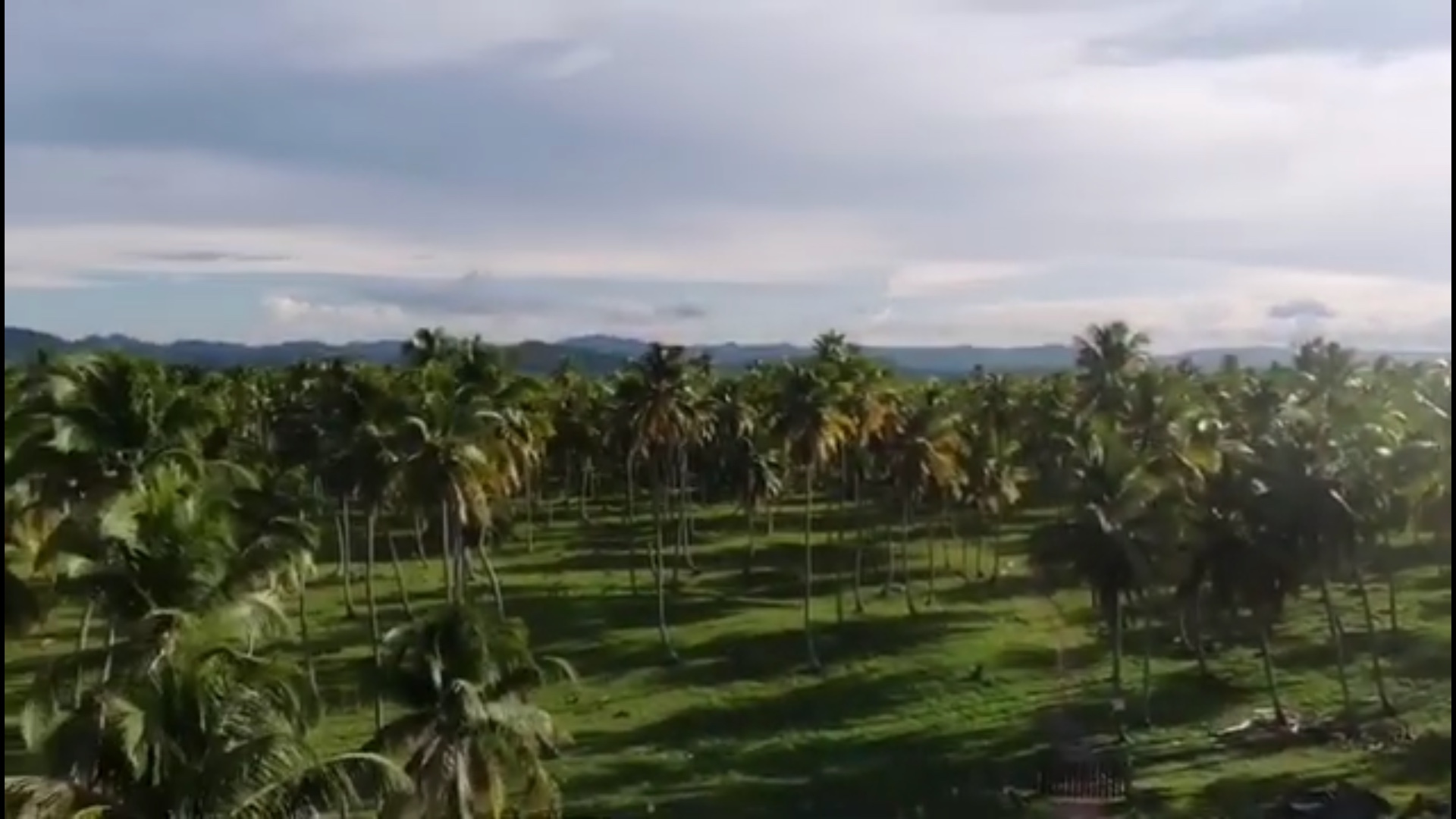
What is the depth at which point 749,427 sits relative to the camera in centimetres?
6312

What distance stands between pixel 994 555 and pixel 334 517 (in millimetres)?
27777

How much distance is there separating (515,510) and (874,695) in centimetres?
3651

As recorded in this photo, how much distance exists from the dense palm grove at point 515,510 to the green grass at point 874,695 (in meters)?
1.10

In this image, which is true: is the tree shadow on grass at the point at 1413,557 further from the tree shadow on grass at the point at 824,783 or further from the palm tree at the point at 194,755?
the palm tree at the point at 194,755

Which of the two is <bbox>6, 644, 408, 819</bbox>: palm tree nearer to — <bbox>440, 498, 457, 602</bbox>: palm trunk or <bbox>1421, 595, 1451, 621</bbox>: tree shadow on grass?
<bbox>440, 498, 457, 602</bbox>: palm trunk

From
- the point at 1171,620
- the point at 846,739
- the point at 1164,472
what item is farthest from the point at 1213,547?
the point at 1171,620

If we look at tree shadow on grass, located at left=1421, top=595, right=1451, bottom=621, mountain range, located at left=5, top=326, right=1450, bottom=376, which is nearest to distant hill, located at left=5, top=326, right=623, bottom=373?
mountain range, located at left=5, top=326, right=1450, bottom=376

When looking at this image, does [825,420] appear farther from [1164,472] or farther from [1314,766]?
[1314,766]

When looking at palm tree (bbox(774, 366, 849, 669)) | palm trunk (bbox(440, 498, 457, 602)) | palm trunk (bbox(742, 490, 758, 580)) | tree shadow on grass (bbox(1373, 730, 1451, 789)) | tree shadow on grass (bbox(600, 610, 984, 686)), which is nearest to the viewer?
tree shadow on grass (bbox(1373, 730, 1451, 789))

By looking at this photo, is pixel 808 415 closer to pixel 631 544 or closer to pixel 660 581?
pixel 660 581

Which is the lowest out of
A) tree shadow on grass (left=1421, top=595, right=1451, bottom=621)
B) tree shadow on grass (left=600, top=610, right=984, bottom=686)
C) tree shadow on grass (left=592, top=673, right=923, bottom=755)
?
tree shadow on grass (left=592, top=673, right=923, bottom=755)

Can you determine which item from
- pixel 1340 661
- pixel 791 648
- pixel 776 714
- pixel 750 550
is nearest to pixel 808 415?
pixel 791 648

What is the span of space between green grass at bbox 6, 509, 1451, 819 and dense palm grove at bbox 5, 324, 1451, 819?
3.60 feet

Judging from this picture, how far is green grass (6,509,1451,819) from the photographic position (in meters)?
33.9
